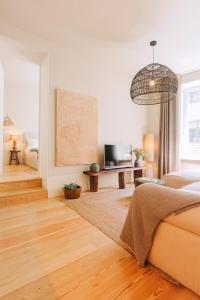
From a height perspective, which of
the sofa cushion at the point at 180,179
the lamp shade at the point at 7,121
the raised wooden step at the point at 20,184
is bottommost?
the raised wooden step at the point at 20,184

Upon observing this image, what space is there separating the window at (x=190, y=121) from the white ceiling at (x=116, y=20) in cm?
123

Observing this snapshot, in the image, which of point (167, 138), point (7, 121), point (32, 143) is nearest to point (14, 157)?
point (32, 143)

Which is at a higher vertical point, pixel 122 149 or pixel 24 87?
pixel 24 87

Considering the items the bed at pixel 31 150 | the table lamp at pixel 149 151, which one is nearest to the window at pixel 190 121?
the table lamp at pixel 149 151

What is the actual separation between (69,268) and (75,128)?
2610 mm

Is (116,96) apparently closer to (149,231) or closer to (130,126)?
(130,126)

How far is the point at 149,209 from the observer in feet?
4.63

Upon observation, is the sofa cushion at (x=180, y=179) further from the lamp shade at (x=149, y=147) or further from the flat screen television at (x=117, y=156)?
the lamp shade at (x=149, y=147)

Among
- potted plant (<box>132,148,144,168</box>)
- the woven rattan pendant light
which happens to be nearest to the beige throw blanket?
the woven rattan pendant light

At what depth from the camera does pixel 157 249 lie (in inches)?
54.2

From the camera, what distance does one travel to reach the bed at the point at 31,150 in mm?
4789

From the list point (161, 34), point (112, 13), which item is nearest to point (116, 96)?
point (161, 34)

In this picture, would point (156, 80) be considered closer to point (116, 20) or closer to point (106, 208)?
point (116, 20)

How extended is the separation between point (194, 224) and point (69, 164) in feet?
8.88
